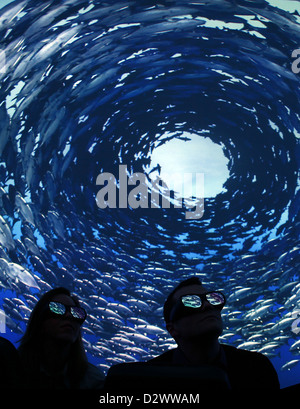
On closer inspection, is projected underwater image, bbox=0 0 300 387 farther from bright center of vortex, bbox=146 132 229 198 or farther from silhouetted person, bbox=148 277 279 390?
silhouetted person, bbox=148 277 279 390

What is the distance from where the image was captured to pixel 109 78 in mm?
11242

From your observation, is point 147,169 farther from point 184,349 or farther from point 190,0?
point 184,349

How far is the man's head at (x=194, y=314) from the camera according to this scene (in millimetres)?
2244

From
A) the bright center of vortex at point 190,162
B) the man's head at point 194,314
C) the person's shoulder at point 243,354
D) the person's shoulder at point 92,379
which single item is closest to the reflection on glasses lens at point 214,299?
the man's head at point 194,314

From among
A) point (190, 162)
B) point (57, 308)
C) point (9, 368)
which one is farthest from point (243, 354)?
point (190, 162)

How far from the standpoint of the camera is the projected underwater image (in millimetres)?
9320

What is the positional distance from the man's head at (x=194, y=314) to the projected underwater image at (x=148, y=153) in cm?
860

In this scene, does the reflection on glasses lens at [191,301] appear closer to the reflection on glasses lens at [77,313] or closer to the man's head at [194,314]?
the man's head at [194,314]

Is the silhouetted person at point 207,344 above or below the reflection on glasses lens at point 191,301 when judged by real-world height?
below

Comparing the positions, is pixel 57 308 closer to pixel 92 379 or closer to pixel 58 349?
pixel 58 349

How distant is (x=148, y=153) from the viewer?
47.5 ft

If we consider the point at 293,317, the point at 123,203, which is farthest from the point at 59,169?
the point at 293,317

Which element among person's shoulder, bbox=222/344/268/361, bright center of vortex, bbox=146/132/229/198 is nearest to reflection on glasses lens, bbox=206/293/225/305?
person's shoulder, bbox=222/344/268/361

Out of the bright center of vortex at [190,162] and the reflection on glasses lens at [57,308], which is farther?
the bright center of vortex at [190,162]
